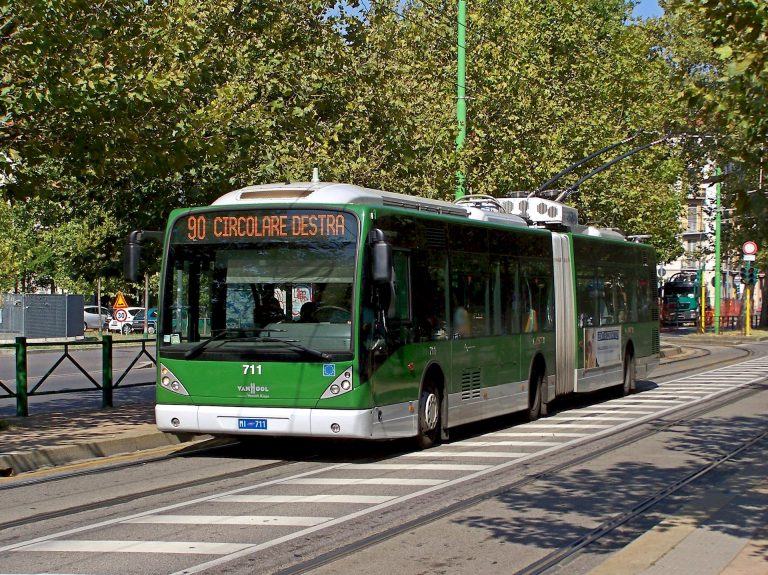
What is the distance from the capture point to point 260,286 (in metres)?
14.4

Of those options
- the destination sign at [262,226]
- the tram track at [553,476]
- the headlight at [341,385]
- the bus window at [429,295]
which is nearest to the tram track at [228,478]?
the tram track at [553,476]

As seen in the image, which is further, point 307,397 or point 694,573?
point 307,397

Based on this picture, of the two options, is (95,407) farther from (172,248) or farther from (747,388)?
(747,388)

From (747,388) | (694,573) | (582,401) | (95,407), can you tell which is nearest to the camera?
(694,573)

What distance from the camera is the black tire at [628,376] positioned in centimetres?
2498

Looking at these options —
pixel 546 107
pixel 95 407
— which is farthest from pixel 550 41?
pixel 95 407

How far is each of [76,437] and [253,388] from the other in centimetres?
298

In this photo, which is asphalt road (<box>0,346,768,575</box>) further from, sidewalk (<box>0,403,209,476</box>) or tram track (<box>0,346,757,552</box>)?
sidewalk (<box>0,403,209,476</box>)

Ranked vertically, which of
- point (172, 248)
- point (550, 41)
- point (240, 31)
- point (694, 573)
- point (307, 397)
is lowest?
point (694, 573)

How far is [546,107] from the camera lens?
38625 millimetres

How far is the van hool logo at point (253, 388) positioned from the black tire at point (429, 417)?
2.17 metres

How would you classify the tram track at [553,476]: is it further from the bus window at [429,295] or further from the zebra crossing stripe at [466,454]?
the bus window at [429,295]

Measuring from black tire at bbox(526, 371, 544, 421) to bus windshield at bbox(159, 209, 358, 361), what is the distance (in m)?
6.29

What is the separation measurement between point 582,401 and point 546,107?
16.3 meters
